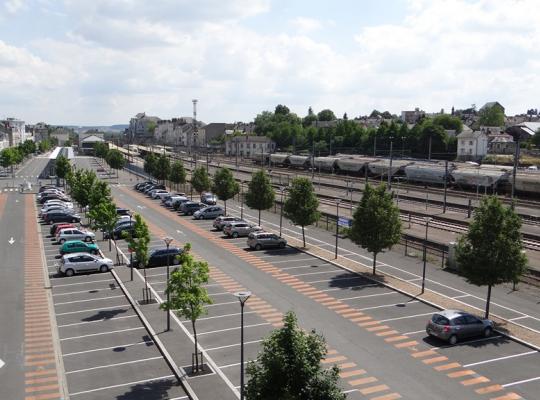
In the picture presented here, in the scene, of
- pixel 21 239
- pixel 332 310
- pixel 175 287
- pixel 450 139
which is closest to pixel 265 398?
pixel 175 287

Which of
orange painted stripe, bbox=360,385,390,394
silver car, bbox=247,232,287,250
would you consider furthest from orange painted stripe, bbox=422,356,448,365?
silver car, bbox=247,232,287,250

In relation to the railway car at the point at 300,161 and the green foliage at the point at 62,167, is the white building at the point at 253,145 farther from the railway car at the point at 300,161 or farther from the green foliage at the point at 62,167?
the green foliage at the point at 62,167

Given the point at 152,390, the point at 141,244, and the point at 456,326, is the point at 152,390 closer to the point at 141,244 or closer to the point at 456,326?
the point at 141,244

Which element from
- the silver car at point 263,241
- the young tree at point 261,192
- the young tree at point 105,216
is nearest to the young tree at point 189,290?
the young tree at point 105,216

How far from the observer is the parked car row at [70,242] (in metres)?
35.7

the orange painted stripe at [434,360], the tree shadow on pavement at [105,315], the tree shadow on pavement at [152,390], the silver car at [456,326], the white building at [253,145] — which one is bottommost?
the tree shadow on pavement at [105,315]

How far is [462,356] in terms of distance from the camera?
74.7ft

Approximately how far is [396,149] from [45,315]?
128484 mm

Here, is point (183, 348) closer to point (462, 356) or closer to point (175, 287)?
point (175, 287)

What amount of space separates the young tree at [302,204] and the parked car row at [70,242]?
1500cm

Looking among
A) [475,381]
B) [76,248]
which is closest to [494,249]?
[475,381]

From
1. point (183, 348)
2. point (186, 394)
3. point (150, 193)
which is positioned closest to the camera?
point (186, 394)

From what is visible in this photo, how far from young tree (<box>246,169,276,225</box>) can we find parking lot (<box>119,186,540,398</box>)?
1387cm

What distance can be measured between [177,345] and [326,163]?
9529 cm
